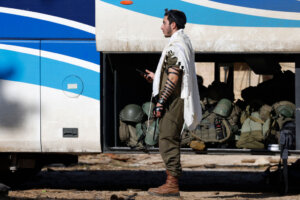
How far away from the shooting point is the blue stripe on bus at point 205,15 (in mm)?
6336

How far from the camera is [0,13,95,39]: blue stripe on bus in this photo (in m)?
6.55

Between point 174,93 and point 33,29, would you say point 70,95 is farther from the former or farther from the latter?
point 174,93

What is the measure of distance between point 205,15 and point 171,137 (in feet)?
4.84

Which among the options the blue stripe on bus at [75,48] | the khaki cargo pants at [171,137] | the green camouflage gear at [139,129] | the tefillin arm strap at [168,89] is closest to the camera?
the tefillin arm strap at [168,89]

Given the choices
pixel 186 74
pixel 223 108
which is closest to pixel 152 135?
pixel 223 108

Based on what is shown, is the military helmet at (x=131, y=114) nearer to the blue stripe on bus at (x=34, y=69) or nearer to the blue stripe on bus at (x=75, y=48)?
the blue stripe on bus at (x=34, y=69)

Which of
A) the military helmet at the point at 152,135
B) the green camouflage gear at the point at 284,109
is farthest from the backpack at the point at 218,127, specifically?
the green camouflage gear at the point at 284,109

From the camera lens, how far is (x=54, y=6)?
6578 mm

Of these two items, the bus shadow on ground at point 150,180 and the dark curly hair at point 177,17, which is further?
the bus shadow on ground at point 150,180

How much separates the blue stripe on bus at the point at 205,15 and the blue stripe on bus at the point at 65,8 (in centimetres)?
28

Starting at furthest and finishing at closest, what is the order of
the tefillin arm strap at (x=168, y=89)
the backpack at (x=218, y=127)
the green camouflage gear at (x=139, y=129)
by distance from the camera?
the green camouflage gear at (x=139, y=129)
the backpack at (x=218, y=127)
the tefillin arm strap at (x=168, y=89)

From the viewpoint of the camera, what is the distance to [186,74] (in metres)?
5.71

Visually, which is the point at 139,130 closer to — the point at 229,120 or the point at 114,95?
the point at 114,95

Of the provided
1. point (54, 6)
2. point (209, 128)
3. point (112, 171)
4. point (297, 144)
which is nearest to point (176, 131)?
point (209, 128)
